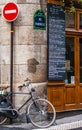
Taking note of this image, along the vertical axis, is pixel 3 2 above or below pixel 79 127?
above

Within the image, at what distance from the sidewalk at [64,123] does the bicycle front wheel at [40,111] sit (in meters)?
0.16

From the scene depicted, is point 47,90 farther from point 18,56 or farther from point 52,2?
point 52,2

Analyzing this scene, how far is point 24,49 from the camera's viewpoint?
38.1 ft

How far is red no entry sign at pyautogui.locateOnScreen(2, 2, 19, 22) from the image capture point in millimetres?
11352

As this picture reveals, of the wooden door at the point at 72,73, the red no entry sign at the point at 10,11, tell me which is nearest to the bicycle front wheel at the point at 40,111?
the wooden door at the point at 72,73

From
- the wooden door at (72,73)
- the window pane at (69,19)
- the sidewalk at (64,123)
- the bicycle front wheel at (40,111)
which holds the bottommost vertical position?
the sidewalk at (64,123)

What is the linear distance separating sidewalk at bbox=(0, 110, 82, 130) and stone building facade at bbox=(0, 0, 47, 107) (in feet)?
3.28

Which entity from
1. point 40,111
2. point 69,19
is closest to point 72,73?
point 69,19

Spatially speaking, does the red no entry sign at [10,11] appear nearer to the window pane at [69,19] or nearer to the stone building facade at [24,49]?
the stone building facade at [24,49]

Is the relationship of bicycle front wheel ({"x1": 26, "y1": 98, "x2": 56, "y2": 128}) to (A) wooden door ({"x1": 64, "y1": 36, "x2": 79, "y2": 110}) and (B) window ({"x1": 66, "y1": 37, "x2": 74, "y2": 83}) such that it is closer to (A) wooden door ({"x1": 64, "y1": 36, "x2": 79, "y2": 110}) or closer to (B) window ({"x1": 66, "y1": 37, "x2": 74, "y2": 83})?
(A) wooden door ({"x1": 64, "y1": 36, "x2": 79, "y2": 110})

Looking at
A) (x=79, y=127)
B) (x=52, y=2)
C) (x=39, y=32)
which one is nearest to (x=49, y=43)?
(x=39, y=32)

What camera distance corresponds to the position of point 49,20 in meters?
11.9

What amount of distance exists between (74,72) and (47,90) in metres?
1.40

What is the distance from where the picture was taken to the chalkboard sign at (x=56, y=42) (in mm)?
11867
